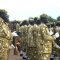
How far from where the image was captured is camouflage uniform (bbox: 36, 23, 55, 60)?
34.8 ft

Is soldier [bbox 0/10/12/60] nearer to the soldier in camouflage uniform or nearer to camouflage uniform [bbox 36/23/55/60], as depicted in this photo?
the soldier in camouflage uniform

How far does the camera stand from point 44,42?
10672 mm

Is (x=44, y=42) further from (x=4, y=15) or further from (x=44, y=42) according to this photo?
(x=4, y=15)

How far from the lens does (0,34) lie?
345 inches

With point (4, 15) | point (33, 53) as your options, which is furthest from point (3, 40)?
point (33, 53)

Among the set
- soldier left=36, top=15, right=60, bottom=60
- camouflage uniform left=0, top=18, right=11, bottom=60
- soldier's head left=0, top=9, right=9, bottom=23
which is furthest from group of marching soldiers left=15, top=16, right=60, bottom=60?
camouflage uniform left=0, top=18, right=11, bottom=60

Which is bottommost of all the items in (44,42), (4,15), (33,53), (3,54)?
(3,54)

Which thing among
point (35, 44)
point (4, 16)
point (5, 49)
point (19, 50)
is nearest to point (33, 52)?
point (35, 44)

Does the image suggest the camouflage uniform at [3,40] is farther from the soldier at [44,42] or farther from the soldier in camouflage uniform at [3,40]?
the soldier at [44,42]

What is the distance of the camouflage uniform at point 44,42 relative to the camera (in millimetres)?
10617

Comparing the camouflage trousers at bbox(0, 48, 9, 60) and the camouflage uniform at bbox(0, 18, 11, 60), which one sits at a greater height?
the camouflage uniform at bbox(0, 18, 11, 60)

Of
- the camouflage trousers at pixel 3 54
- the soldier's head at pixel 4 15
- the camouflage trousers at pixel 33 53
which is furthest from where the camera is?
the camouflage trousers at pixel 33 53

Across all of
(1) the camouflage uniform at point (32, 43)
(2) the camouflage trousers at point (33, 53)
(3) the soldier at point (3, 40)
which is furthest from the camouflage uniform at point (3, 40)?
(2) the camouflage trousers at point (33, 53)

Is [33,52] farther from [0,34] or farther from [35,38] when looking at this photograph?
[0,34]
